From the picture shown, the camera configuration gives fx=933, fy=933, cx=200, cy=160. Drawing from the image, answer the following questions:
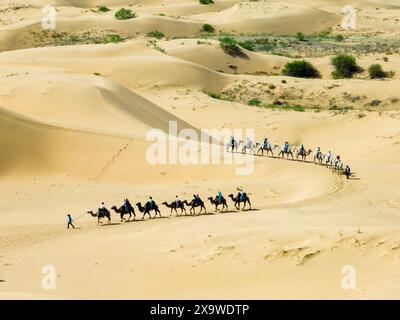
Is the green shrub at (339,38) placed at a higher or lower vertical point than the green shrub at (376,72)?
higher

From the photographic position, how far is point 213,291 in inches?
822

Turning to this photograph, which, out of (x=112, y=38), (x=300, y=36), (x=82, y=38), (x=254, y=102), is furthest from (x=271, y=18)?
(x=254, y=102)

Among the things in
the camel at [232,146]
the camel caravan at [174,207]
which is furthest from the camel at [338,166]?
the camel caravan at [174,207]

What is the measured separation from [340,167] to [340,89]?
2318 centimetres

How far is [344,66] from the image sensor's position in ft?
213

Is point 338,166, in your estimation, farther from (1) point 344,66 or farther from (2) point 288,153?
(1) point 344,66

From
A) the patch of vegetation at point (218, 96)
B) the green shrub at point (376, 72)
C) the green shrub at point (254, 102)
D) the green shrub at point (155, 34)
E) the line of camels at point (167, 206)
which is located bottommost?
the line of camels at point (167, 206)

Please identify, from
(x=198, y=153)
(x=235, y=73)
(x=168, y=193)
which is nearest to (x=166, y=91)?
(x=235, y=73)

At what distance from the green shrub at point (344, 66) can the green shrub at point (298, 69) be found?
1.69 meters

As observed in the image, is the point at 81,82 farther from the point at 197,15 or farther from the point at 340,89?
the point at 197,15

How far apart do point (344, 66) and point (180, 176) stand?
31344mm

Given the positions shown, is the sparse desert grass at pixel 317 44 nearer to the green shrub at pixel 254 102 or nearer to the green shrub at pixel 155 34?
the green shrub at pixel 155 34

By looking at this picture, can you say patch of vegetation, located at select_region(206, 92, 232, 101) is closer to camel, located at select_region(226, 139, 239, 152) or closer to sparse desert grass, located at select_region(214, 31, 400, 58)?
sparse desert grass, located at select_region(214, 31, 400, 58)

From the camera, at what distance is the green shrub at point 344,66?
64.6 metres
